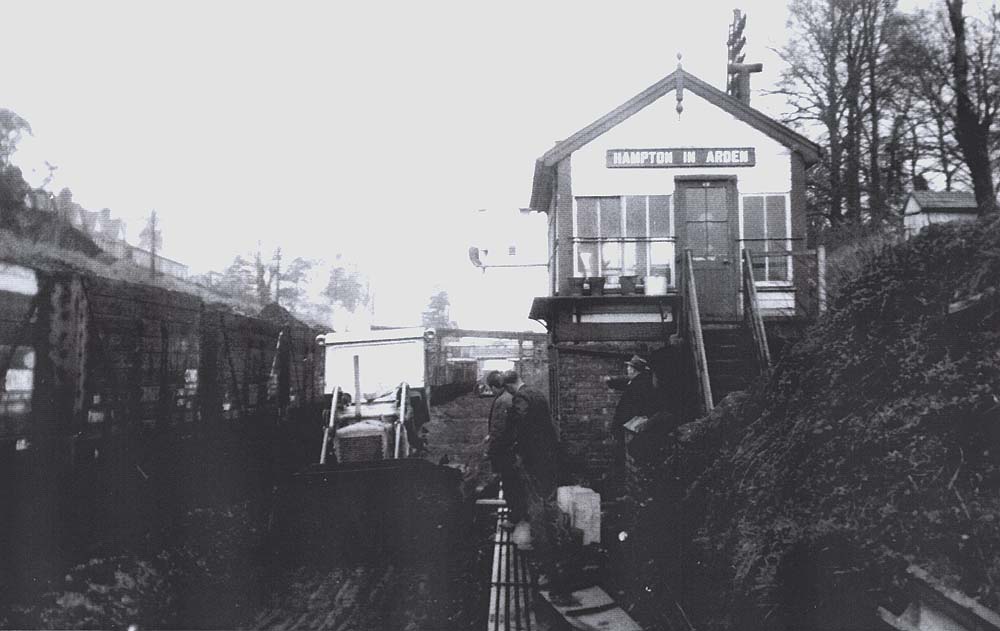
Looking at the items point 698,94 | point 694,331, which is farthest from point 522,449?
point 698,94

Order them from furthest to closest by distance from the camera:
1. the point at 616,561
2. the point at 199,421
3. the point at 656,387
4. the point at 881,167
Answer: the point at 881,167 < the point at 656,387 < the point at 199,421 < the point at 616,561

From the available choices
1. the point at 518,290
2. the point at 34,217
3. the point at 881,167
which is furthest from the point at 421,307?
the point at 881,167

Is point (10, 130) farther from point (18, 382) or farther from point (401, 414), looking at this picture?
point (18, 382)

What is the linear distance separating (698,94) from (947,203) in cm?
666

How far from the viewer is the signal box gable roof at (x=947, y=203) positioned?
28.4 feet

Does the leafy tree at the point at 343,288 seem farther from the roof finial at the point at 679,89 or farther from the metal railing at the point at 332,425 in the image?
the metal railing at the point at 332,425

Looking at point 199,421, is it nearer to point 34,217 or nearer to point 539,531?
point 539,531

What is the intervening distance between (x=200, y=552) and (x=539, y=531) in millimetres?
3246

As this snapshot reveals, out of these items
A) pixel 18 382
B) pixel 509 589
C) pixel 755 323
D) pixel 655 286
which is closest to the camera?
pixel 18 382

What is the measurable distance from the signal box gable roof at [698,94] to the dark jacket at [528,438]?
21.8 ft

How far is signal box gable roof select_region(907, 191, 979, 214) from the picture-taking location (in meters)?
8.66

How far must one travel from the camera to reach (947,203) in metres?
8.73

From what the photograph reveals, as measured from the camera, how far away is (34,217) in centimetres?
3067

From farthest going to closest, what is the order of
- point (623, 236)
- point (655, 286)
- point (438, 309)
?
point (438, 309)
point (623, 236)
point (655, 286)
